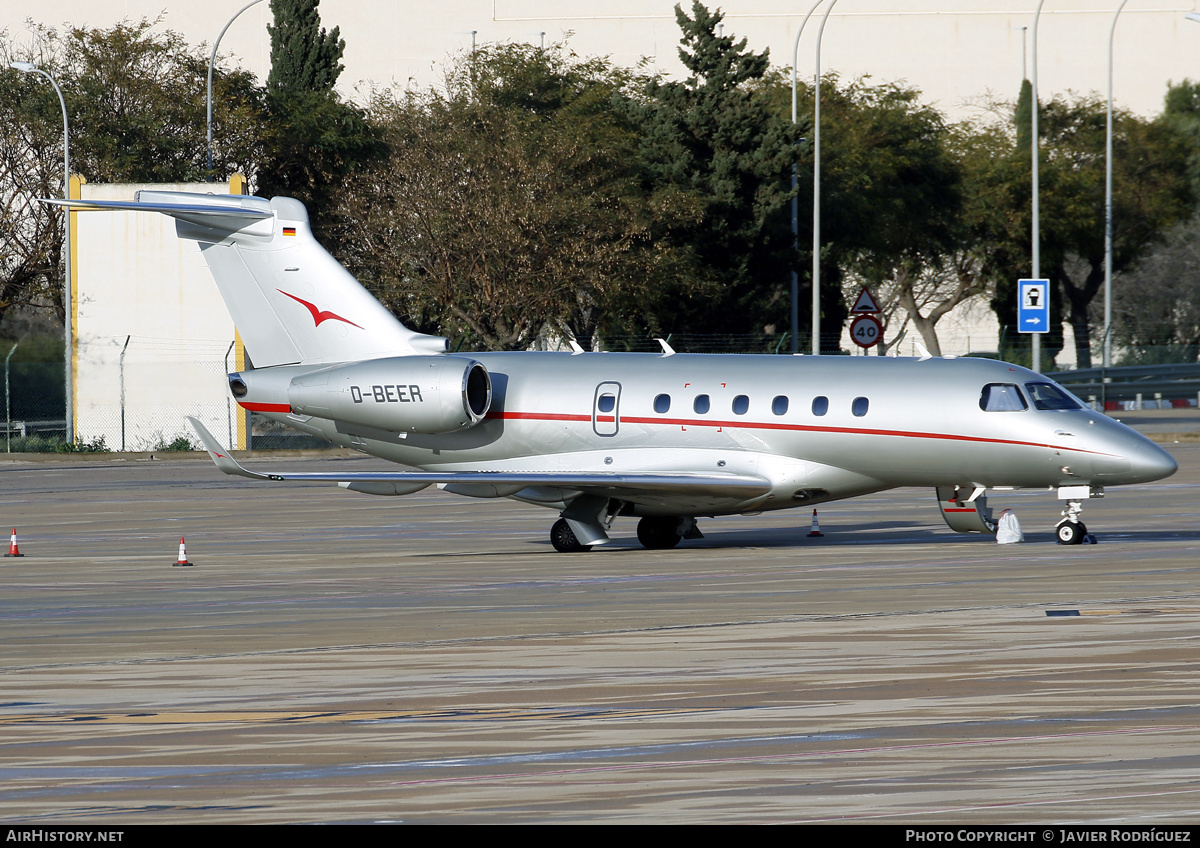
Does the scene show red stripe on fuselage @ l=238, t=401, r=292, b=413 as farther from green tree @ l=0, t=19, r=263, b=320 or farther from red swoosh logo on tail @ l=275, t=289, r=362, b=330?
green tree @ l=0, t=19, r=263, b=320

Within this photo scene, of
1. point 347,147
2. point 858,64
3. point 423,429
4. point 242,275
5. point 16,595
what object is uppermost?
point 858,64

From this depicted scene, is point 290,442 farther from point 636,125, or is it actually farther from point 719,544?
point 719,544

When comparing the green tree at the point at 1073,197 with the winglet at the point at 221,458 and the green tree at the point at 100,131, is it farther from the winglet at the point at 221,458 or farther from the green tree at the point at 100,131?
the winglet at the point at 221,458

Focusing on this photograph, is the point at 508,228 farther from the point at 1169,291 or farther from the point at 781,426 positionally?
the point at 1169,291

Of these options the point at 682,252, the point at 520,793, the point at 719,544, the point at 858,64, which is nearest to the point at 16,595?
the point at 719,544

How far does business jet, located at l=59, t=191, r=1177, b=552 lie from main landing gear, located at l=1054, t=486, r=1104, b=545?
24 mm

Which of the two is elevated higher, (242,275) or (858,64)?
(858,64)

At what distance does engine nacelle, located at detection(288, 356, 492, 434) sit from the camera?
75.6 ft

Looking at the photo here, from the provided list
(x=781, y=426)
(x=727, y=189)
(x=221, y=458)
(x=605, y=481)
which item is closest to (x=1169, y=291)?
(x=727, y=189)

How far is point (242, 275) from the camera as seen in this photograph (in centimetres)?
2480

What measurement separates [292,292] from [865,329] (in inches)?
621

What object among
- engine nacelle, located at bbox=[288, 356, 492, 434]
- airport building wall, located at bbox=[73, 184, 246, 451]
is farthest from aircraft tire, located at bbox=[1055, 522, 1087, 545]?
airport building wall, located at bbox=[73, 184, 246, 451]

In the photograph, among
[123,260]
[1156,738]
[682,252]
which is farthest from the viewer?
[682,252]

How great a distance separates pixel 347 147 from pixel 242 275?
3907 centimetres
